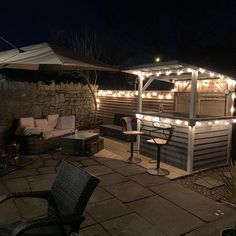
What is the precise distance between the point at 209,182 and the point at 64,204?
11.9 ft

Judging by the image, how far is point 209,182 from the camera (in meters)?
4.94

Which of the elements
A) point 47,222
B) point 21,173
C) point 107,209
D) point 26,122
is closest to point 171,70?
point 107,209

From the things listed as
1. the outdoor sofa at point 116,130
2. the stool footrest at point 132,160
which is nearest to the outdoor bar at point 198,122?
the stool footrest at point 132,160

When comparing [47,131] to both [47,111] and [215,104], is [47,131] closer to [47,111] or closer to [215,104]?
[47,111]

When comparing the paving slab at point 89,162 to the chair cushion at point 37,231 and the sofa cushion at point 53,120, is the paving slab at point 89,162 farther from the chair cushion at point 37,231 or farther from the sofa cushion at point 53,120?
the chair cushion at point 37,231

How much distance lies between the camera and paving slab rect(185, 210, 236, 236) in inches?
121

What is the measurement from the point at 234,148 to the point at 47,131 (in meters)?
Answer: 5.32

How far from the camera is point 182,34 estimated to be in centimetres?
1334

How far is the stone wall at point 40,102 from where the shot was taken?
7328 millimetres

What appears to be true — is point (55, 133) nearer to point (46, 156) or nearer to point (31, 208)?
point (46, 156)

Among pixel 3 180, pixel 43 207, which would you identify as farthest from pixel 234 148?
pixel 3 180

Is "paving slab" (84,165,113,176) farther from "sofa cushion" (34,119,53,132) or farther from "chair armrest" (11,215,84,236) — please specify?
"chair armrest" (11,215,84,236)

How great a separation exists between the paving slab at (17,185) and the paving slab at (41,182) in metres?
0.09

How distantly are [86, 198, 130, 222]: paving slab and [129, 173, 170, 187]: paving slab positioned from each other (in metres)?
0.96
